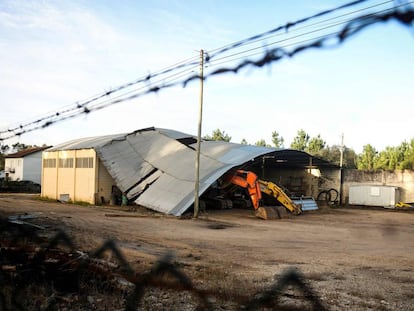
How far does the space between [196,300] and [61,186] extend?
2779cm

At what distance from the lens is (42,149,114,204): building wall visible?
93.1 feet

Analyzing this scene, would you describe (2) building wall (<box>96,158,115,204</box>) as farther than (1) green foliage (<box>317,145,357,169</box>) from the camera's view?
No

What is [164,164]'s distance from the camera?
1006 inches

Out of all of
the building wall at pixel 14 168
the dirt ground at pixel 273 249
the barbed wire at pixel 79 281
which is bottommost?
the dirt ground at pixel 273 249

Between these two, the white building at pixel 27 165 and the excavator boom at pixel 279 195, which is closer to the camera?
the excavator boom at pixel 279 195

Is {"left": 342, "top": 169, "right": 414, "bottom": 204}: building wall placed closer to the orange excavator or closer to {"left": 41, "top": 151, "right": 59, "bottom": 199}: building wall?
the orange excavator

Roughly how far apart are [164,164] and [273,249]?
14196 mm

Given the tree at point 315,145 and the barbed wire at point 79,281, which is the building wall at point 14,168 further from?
the barbed wire at point 79,281

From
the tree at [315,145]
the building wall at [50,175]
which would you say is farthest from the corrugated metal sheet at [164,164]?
the tree at [315,145]

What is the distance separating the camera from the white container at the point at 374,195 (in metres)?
29.1

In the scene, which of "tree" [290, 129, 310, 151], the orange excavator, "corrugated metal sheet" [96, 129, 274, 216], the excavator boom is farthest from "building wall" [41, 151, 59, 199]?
"tree" [290, 129, 310, 151]

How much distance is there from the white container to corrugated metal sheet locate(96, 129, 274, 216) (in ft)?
28.5

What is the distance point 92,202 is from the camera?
28.1 meters

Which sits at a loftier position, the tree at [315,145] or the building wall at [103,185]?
the tree at [315,145]
